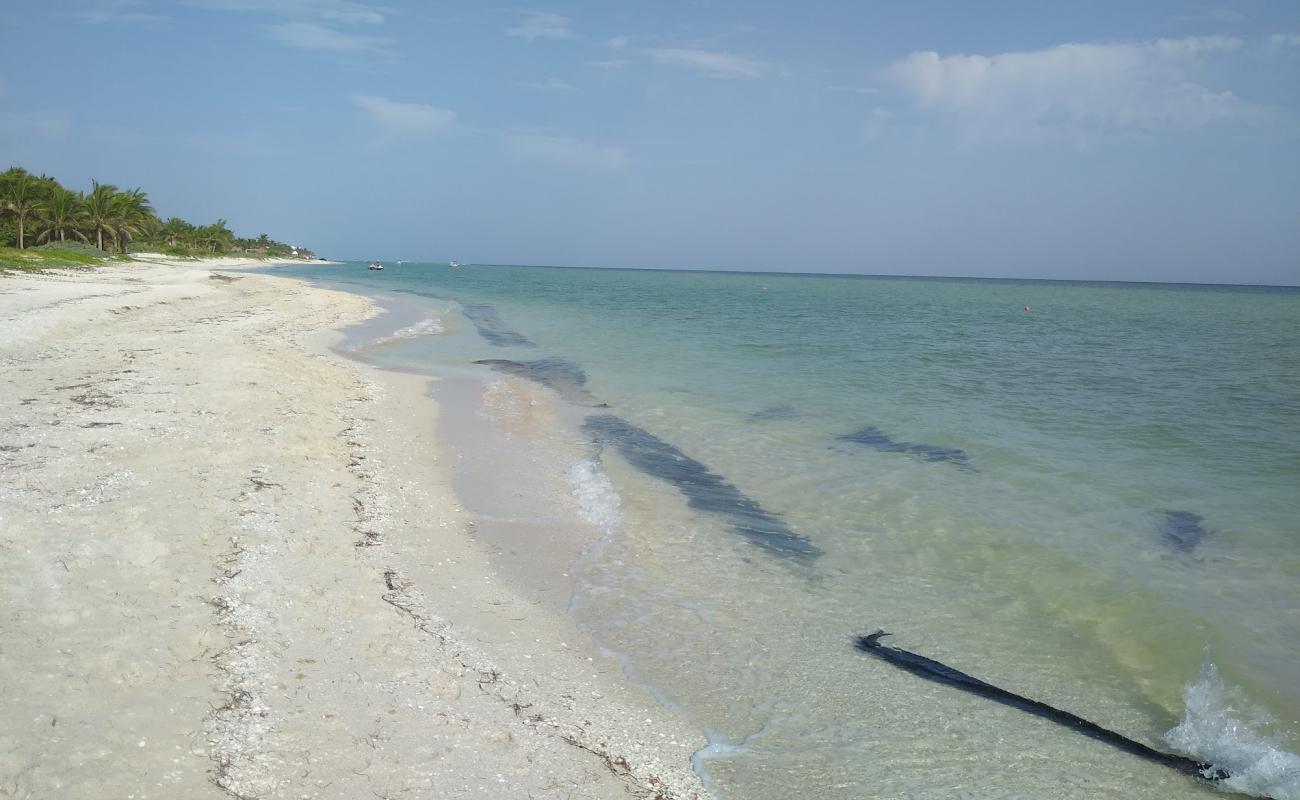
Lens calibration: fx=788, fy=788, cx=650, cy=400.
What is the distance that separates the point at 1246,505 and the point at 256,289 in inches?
1760

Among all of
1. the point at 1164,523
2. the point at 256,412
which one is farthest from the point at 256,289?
the point at 1164,523

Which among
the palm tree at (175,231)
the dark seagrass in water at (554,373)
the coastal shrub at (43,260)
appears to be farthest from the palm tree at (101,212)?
the dark seagrass in water at (554,373)

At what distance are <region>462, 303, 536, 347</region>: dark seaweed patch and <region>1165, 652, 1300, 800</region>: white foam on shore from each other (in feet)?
80.1

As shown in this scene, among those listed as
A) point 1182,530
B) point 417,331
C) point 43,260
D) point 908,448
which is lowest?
point 1182,530

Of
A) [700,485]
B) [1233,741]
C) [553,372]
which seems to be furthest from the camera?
[553,372]

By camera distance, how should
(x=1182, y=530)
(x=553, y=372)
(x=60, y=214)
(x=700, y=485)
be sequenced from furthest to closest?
(x=60, y=214), (x=553, y=372), (x=700, y=485), (x=1182, y=530)

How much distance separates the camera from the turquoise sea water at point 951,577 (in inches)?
201

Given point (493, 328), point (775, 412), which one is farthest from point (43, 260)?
point (775, 412)

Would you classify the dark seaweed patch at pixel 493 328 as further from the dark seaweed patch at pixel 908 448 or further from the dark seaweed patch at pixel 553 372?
the dark seaweed patch at pixel 908 448

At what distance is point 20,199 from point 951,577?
6513 centimetres

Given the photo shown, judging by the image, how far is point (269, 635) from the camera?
5.40m

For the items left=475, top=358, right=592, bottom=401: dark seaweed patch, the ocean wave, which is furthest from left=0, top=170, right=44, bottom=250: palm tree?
left=475, top=358, right=592, bottom=401: dark seaweed patch

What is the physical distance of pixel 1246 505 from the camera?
1090 centimetres

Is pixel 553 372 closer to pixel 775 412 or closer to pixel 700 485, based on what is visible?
pixel 775 412
